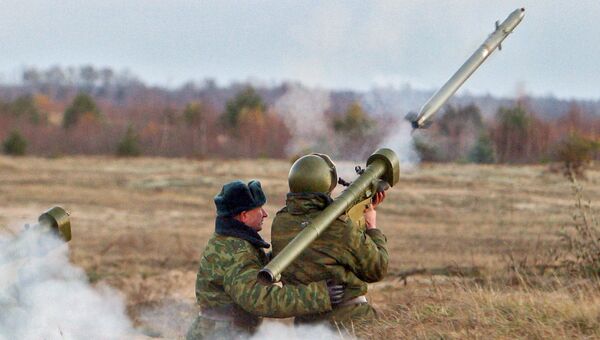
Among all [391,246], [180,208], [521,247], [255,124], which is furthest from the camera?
[255,124]

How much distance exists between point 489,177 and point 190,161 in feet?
55.1

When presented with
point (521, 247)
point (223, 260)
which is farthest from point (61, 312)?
point (521, 247)

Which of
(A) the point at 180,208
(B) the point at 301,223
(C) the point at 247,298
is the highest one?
(B) the point at 301,223

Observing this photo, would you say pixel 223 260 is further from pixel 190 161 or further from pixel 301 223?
pixel 190 161

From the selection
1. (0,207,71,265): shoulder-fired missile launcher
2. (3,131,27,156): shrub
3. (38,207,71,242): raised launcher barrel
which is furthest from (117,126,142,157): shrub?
(38,207,71,242): raised launcher barrel

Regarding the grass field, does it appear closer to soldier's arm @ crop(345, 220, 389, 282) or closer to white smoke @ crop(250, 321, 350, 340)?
white smoke @ crop(250, 321, 350, 340)

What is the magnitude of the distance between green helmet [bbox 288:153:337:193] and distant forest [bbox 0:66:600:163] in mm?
1830

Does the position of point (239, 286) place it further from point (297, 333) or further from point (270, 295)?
point (297, 333)

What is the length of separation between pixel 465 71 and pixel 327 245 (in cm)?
254

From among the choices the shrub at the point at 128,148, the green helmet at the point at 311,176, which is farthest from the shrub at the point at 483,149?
the green helmet at the point at 311,176

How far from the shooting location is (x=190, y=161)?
4512 centimetres

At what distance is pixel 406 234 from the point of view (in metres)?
21.8

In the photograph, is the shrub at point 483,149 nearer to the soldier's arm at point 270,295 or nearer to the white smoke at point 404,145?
the white smoke at point 404,145

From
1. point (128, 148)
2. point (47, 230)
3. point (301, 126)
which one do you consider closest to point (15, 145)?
point (128, 148)
